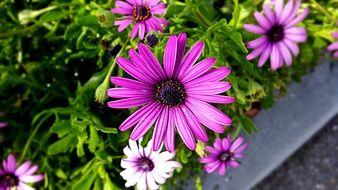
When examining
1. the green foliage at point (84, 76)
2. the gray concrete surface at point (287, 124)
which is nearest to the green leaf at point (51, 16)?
the green foliage at point (84, 76)

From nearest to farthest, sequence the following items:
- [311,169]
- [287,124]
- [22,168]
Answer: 1. [22,168]
2. [287,124]
3. [311,169]

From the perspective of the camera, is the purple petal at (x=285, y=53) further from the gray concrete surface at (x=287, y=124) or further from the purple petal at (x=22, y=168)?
the purple petal at (x=22, y=168)

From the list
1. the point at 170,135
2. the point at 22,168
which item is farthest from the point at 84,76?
the point at 170,135

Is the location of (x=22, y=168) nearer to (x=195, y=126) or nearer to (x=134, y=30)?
(x=134, y=30)

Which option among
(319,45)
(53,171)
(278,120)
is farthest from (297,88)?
(53,171)

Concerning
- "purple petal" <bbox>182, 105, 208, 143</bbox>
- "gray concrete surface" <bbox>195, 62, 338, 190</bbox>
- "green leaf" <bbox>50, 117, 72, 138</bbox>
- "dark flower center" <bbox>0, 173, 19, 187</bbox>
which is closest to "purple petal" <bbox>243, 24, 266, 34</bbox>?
"purple petal" <bbox>182, 105, 208, 143</bbox>

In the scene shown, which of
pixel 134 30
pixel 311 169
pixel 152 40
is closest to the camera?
pixel 152 40

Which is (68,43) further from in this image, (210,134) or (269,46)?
(269,46)
